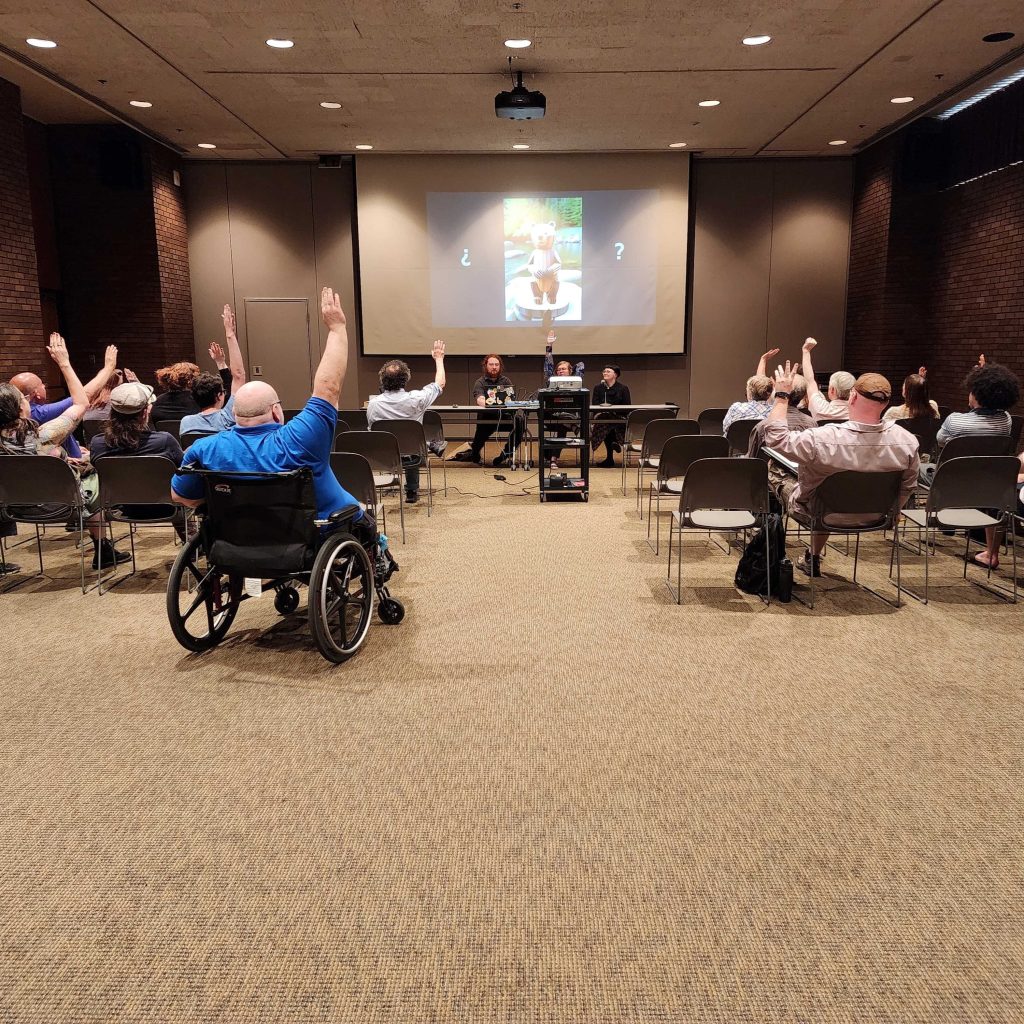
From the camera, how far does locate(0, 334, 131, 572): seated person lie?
473 centimetres

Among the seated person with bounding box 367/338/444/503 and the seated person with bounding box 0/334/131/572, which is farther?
the seated person with bounding box 367/338/444/503

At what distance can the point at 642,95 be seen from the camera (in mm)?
8414

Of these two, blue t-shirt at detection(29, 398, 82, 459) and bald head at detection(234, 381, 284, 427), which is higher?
bald head at detection(234, 381, 284, 427)

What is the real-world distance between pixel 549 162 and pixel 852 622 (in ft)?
29.1

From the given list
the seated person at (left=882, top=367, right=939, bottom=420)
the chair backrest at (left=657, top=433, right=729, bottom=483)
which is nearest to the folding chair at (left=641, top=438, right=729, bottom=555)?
the chair backrest at (left=657, top=433, right=729, bottom=483)

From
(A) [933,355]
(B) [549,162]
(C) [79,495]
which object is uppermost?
(B) [549,162]

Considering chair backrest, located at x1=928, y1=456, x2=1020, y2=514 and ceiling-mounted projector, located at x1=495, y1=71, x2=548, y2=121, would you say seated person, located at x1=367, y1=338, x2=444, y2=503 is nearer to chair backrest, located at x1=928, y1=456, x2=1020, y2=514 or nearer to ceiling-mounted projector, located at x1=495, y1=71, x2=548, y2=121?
ceiling-mounted projector, located at x1=495, y1=71, x2=548, y2=121

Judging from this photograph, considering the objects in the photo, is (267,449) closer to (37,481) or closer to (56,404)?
(37,481)

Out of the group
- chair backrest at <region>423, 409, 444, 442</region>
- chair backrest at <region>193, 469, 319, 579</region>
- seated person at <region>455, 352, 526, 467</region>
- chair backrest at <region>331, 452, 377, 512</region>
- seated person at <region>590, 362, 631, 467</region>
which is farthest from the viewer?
seated person at <region>590, 362, 631, 467</region>

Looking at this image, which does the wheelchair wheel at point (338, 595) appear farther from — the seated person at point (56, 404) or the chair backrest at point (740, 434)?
the chair backrest at point (740, 434)

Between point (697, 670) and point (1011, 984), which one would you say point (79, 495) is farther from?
point (1011, 984)

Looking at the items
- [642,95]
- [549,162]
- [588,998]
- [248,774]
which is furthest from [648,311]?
[588,998]

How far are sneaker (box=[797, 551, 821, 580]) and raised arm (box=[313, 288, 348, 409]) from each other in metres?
3.10

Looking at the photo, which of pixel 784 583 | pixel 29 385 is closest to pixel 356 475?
pixel 784 583
